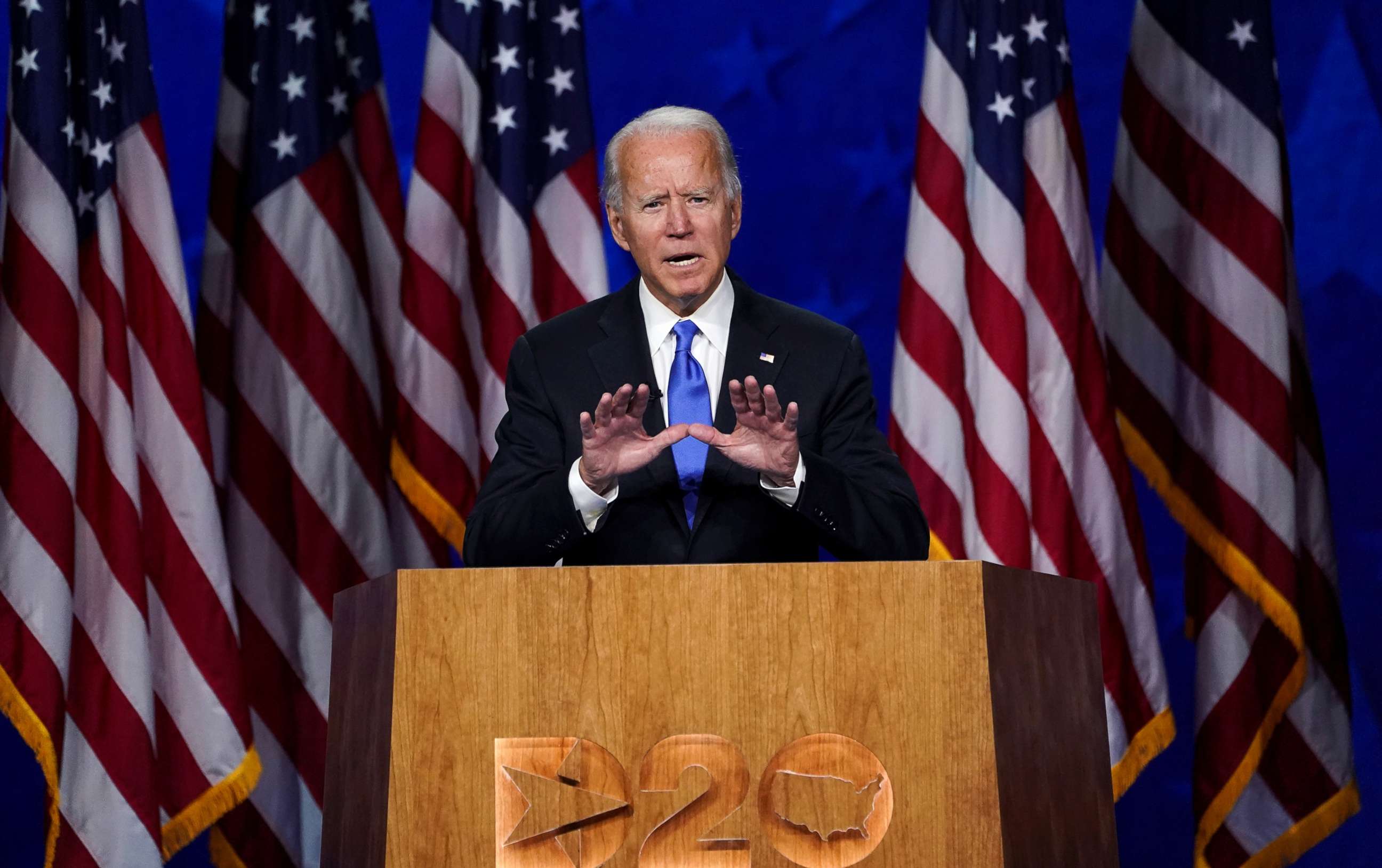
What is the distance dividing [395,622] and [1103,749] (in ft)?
3.32

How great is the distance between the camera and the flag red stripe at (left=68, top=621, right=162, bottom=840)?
330 cm

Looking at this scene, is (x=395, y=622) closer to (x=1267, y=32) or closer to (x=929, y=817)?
(x=929, y=817)

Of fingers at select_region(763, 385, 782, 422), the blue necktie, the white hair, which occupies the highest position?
the white hair

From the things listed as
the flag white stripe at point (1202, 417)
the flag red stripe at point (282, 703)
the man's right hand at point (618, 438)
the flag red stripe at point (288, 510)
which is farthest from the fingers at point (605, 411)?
the flag white stripe at point (1202, 417)

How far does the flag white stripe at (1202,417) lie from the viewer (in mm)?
3596

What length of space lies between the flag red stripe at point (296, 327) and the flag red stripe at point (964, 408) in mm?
1431

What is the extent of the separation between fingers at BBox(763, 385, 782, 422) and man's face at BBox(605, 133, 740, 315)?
440 millimetres

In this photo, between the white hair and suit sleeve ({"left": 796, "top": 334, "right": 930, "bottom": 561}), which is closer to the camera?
suit sleeve ({"left": 796, "top": 334, "right": 930, "bottom": 561})

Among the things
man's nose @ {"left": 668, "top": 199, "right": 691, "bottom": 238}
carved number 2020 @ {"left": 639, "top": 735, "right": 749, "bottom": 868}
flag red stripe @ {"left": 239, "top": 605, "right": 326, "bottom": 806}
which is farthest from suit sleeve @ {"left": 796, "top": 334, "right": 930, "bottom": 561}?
flag red stripe @ {"left": 239, "top": 605, "right": 326, "bottom": 806}

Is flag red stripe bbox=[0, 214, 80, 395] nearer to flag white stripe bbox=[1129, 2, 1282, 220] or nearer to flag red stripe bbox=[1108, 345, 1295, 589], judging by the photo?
flag red stripe bbox=[1108, 345, 1295, 589]

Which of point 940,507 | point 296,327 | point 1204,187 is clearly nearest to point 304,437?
point 296,327

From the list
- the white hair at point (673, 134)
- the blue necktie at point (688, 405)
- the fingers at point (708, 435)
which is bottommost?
the fingers at point (708, 435)

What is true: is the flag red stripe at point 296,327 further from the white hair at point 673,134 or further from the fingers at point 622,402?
the fingers at point 622,402

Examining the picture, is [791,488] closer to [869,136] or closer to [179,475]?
[179,475]
